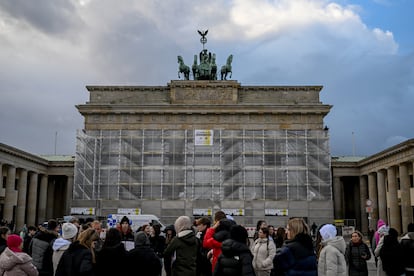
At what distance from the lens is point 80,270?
24.9 feet

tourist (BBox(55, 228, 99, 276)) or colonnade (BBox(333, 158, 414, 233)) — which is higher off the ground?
colonnade (BBox(333, 158, 414, 233))

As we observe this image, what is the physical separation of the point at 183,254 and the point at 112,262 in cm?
137

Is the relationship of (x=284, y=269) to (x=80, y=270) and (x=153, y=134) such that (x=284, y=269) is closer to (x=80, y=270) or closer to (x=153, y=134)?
(x=80, y=270)

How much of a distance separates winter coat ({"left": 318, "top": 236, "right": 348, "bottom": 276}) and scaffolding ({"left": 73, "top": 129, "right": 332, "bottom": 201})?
140 feet

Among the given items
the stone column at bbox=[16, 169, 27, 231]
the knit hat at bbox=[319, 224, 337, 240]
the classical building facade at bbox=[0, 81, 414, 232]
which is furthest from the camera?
the stone column at bbox=[16, 169, 27, 231]

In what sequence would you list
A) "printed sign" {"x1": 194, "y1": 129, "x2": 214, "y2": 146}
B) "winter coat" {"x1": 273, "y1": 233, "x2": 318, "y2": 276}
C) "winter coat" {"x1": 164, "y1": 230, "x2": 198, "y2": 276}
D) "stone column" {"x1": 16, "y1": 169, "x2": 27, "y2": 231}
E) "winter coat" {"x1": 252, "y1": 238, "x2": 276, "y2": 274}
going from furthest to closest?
"printed sign" {"x1": 194, "y1": 129, "x2": 214, "y2": 146}
"stone column" {"x1": 16, "y1": 169, "x2": 27, "y2": 231}
"winter coat" {"x1": 252, "y1": 238, "x2": 276, "y2": 274}
"winter coat" {"x1": 164, "y1": 230, "x2": 198, "y2": 276}
"winter coat" {"x1": 273, "y1": 233, "x2": 318, "y2": 276}

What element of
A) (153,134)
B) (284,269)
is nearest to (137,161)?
(153,134)

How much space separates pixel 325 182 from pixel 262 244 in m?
42.8

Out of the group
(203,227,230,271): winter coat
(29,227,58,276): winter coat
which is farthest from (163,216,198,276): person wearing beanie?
(29,227,58,276): winter coat

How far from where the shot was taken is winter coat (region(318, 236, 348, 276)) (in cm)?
797

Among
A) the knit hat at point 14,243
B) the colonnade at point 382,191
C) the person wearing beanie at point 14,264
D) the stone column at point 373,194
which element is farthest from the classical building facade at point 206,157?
the person wearing beanie at point 14,264

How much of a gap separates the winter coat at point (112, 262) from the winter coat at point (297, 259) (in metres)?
2.21

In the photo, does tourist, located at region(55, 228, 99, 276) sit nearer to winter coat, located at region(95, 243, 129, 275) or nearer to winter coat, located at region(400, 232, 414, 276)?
winter coat, located at region(95, 243, 129, 275)

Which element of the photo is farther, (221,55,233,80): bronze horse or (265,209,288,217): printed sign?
(221,55,233,80): bronze horse
